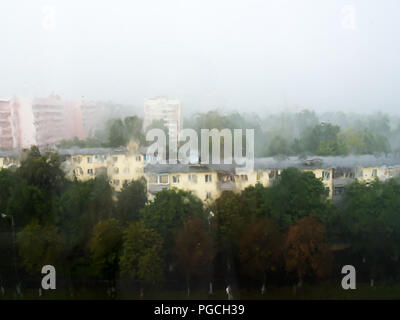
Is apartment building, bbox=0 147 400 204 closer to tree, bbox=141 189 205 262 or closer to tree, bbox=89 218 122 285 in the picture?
tree, bbox=141 189 205 262

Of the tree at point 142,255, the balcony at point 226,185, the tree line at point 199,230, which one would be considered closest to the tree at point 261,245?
the tree line at point 199,230

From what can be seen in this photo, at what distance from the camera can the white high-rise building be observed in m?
3.19

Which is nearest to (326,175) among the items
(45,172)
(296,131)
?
(296,131)

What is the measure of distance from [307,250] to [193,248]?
910 mm

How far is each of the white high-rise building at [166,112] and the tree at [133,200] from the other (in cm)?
49

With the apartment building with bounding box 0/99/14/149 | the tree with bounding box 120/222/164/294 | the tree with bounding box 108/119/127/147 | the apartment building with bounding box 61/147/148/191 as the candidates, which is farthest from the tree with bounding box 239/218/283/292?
the apartment building with bounding box 0/99/14/149

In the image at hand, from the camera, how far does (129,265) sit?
312cm

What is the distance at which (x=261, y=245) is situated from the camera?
310 cm

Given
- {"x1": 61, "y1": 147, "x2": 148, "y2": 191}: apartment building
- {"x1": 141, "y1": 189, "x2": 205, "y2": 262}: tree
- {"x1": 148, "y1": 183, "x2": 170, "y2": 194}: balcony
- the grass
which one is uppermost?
{"x1": 61, "y1": 147, "x2": 148, "y2": 191}: apartment building

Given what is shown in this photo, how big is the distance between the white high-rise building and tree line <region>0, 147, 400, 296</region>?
53 centimetres

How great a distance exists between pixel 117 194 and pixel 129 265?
58 centimetres

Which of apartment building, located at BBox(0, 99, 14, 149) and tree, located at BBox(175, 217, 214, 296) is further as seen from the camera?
apartment building, located at BBox(0, 99, 14, 149)

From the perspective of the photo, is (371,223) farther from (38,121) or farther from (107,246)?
(38,121)
